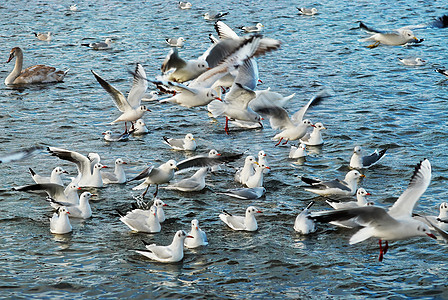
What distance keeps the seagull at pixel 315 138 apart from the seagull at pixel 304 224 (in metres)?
4.57

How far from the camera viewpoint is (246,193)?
13164 mm

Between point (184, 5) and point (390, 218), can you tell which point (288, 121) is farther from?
point (184, 5)

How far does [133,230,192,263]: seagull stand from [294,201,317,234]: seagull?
1991 millimetres

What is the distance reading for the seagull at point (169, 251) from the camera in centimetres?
1067

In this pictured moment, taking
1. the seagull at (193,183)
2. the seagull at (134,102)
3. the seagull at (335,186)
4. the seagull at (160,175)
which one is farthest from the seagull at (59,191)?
the seagull at (335,186)

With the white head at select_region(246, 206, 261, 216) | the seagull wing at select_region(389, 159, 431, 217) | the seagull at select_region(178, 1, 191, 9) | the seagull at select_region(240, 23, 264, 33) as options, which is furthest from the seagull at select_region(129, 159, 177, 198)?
the seagull at select_region(178, 1, 191, 9)

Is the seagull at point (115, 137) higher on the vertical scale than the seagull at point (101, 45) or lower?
higher

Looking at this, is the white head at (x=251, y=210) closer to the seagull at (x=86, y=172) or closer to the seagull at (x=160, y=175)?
the seagull at (x=160, y=175)

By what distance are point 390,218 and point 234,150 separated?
21.8 feet

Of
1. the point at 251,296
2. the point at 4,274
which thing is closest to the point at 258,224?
the point at 251,296

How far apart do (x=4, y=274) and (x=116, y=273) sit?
5.25 feet

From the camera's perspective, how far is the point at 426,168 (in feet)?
34.9

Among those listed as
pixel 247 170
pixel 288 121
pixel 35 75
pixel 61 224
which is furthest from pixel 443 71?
pixel 61 224

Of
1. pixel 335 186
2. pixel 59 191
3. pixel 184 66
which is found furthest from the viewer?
pixel 184 66
